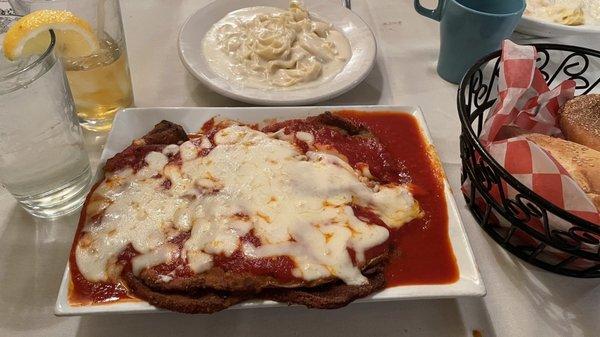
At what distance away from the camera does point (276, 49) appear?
1707mm

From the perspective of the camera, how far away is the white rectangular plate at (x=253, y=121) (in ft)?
3.11

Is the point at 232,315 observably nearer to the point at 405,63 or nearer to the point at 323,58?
the point at 323,58

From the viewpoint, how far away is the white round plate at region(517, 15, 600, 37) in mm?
1844

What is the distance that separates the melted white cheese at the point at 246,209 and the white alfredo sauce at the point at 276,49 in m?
0.47

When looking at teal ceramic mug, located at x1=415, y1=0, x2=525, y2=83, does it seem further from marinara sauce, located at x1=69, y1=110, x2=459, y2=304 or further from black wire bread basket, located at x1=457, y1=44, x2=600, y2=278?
marinara sauce, located at x1=69, y1=110, x2=459, y2=304

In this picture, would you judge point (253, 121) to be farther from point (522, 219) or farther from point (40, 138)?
point (522, 219)

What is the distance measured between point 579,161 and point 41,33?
1323 mm

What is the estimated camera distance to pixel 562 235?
3.42 ft

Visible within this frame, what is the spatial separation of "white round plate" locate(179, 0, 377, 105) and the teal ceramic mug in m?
0.27

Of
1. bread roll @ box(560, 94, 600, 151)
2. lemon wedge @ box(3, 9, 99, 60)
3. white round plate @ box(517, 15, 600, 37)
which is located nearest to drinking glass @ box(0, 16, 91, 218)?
lemon wedge @ box(3, 9, 99, 60)

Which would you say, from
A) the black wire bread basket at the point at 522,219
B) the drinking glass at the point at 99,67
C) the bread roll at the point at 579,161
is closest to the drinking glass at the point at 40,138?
the drinking glass at the point at 99,67

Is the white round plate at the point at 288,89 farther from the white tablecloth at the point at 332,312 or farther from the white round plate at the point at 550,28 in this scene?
the white round plate at the point at 550,28

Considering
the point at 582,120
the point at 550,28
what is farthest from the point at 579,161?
the point at 550,28

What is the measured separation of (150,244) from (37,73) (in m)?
0.49
